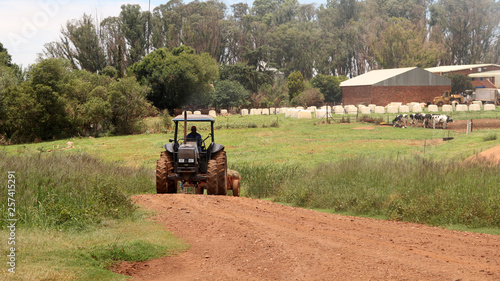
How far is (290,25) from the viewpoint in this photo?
121 meters

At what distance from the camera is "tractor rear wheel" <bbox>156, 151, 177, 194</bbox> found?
633 inches

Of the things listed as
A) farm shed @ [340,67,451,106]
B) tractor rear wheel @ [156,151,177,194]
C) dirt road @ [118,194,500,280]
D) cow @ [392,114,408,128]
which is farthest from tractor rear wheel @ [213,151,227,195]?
farm shed @ [340,67,451,106]

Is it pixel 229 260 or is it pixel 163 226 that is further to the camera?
pixel 163 226

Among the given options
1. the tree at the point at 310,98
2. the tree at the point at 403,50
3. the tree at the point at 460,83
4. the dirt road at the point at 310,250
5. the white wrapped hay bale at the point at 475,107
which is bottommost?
the dirt road at the point at 310,250

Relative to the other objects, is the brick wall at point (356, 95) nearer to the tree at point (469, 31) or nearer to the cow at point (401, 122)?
the cow at point (401, 122)

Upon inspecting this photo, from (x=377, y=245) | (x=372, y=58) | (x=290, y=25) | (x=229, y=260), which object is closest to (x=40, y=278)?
(x=229, y=260)

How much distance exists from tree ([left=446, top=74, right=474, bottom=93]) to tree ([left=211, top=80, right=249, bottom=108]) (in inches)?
1321

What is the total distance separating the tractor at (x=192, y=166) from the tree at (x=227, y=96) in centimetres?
5882

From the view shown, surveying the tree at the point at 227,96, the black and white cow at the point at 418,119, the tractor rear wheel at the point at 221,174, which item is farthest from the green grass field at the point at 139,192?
the tree at the point at 227,96

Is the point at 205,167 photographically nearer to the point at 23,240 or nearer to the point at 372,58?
the point at 23,240

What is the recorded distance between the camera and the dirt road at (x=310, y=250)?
7.90m

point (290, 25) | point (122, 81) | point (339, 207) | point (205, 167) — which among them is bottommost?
point (339, 207)

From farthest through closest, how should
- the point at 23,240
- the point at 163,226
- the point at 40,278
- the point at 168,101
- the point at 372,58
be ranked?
the point at 372,58
the point at 168,101
the point at 163,226
the point at 23,240
the point at 40,278

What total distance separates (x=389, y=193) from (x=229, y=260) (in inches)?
276
